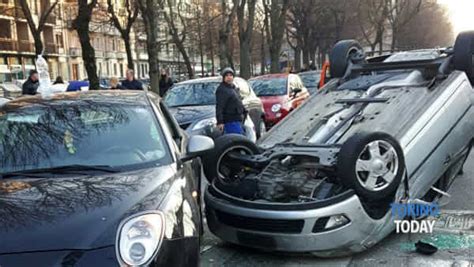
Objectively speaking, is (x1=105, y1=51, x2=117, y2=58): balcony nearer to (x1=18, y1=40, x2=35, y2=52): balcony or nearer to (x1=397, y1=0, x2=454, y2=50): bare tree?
(x1=18, y1=40, x2=35, y2=52): balcony

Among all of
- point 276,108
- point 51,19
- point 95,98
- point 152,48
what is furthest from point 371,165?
point 51,19

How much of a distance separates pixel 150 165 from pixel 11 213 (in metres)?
1.05

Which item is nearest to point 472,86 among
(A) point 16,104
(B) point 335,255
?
(B) point 335,255

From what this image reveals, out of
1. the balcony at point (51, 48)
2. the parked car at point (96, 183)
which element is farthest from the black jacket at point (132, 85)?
the balcony at point (51, 48)

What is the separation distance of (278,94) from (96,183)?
11.7 m

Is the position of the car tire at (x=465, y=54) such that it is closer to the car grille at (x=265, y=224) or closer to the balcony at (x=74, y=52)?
the car grille at (x=265, y=224)

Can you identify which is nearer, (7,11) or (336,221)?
(336,221)

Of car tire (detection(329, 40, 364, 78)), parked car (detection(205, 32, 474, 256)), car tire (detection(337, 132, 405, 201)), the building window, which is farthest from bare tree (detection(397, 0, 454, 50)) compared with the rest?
car tire (detection(337, 132, 405, 201))

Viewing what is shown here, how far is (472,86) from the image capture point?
249 inches

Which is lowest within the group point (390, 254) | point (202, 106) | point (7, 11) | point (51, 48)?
point (390, 254)

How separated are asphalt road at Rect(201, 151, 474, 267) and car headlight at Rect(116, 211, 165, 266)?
6.54 feet

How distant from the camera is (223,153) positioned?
5.80m

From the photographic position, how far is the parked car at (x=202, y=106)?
32.1 feet

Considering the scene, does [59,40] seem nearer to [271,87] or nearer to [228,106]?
[271,87]
